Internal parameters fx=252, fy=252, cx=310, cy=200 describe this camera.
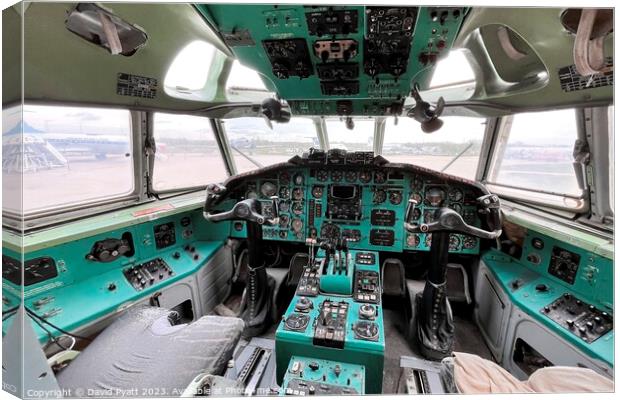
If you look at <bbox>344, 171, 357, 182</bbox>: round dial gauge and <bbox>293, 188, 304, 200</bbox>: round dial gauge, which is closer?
<bbox>344, 171, 357, 182</bbox>: round dial gauge

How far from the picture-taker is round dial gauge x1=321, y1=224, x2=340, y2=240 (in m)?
3.09

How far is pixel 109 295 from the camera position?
1.95 meters

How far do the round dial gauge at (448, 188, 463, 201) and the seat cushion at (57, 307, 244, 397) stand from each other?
2.55m

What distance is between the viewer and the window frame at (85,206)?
1.30 meters

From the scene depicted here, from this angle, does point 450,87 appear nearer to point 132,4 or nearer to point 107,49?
point 132,4

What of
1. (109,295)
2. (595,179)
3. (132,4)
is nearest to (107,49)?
(132,4)

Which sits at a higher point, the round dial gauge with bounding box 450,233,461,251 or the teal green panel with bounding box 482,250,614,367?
the round dial gauge with bounding box 450,233,461,251

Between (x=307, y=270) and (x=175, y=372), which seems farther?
(x=307, y=270)

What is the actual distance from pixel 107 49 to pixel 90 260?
5.23ft

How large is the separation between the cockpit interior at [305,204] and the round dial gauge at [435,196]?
32mm

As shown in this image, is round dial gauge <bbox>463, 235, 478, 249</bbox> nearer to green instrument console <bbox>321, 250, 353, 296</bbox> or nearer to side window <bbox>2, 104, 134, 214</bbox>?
green instrument console <bbox>321, 250, 353, 296</bbox>

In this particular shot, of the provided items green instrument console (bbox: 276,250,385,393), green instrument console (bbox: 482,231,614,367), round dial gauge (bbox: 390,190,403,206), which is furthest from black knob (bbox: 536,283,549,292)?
round dial gauge (bbox: 390,190,403,206)

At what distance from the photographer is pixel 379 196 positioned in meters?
2.99

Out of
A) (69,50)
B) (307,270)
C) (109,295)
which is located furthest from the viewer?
(307,270)
